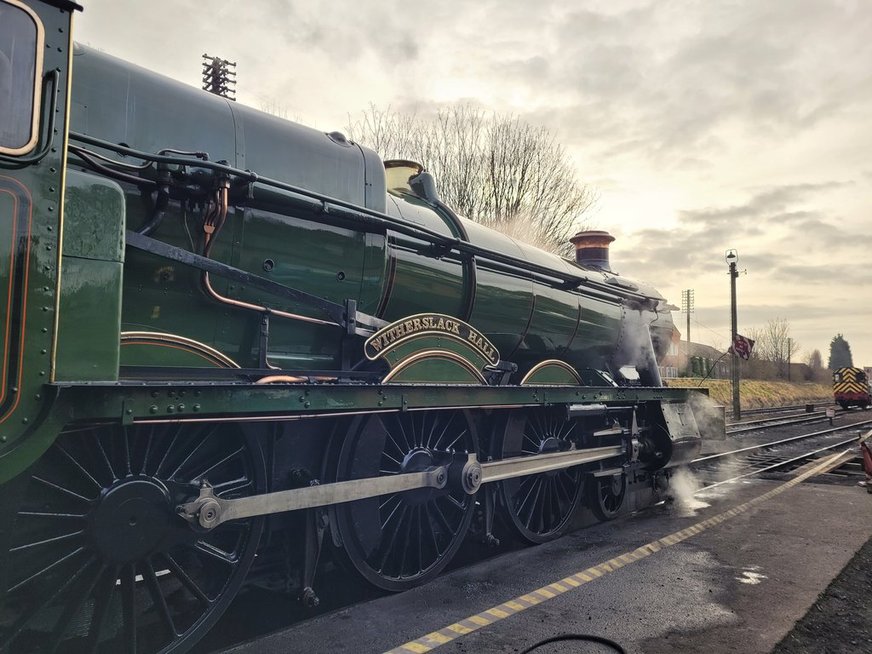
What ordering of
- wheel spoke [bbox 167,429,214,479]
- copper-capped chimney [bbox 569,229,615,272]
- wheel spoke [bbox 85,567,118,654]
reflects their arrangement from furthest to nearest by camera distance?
copper-capped chimney [bbox 569,229,615,272] → wheel spoke [bbox 167,429,214,479] → wheel spoke [bbox 85,567,118,654]

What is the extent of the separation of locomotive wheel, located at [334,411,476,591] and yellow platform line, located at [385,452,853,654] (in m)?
0.71

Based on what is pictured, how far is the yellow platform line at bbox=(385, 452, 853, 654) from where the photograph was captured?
3.71 metres

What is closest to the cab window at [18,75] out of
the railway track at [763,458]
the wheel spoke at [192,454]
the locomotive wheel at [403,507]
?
the wheel spoke at [192,454]

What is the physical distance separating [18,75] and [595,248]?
761 centimetres

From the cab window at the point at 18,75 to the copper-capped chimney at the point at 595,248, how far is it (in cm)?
732

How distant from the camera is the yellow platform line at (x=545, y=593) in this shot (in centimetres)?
371

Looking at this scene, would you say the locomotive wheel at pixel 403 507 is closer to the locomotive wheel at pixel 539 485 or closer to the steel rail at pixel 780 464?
the locomotive wheel at pixel 539 485

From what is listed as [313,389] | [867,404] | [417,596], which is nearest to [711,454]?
[417,596]

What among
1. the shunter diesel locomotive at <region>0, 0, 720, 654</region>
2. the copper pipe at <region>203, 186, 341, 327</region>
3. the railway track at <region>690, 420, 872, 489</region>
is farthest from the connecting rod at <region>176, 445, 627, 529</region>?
the railway track at <region>690, 420, 872, 489</region>

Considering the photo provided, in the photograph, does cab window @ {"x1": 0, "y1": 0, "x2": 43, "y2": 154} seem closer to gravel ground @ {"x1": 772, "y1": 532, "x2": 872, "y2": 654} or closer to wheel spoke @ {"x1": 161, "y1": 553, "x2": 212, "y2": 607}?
wheel spoke @ {"x1": 161, "y1": 553, "x2": 212, "y2": 607}

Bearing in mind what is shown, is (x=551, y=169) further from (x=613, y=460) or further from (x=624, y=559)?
(x=624, y=559)

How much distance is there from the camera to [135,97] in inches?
130

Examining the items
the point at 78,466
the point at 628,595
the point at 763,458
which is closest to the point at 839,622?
the point at 628,595

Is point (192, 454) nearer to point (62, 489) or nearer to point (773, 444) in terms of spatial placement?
point (62, 489)
